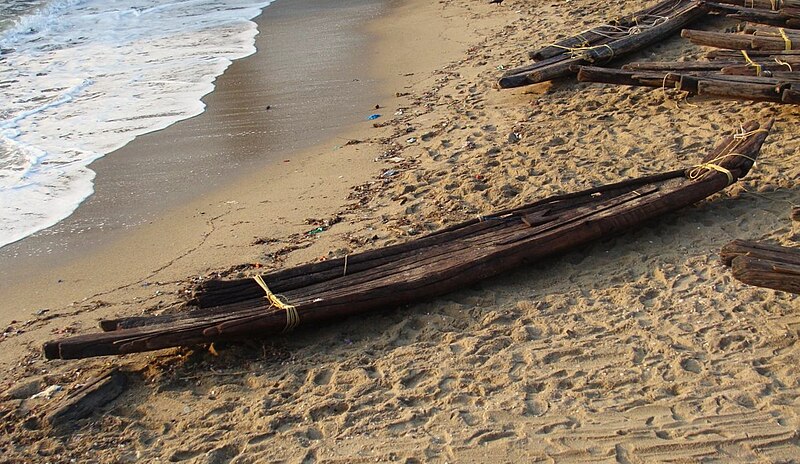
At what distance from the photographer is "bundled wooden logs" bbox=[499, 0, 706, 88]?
332 inches

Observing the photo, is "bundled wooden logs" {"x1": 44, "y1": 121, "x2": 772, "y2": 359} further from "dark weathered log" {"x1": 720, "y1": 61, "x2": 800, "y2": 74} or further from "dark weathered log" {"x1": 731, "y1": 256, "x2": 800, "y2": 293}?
"dark weathered log" {"x1": 720, "y1": 61, "x2": 800, "y2": 74}

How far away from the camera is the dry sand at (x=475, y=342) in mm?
3629

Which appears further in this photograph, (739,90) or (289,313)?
(739,90)

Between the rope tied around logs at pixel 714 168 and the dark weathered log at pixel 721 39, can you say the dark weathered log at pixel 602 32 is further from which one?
the rope tied around logs at pixel 714 168

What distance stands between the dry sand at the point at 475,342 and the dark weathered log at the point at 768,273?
0.36 meters

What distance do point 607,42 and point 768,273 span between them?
5.73 meters

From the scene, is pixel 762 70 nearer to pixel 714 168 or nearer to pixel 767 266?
pixel 714 168

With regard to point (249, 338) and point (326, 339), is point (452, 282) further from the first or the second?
point (249, 338)

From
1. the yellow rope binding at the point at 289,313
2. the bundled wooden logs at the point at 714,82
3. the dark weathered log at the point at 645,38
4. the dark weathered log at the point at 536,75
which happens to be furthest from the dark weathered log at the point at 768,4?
the yellow rope binding at the point at 289,313

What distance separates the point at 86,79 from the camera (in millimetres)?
11695

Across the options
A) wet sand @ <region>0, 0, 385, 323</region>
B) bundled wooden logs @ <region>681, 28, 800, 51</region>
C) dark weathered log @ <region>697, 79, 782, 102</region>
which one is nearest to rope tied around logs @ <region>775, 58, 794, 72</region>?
bundled wooden logs @ <region>681, 28, 800, 51</region>

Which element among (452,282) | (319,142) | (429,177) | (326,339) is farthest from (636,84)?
(326,339)

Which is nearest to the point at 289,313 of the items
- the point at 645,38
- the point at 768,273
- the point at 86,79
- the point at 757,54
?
the point at 768,273

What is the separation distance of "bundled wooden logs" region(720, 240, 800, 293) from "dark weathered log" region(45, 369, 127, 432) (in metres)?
3.19
